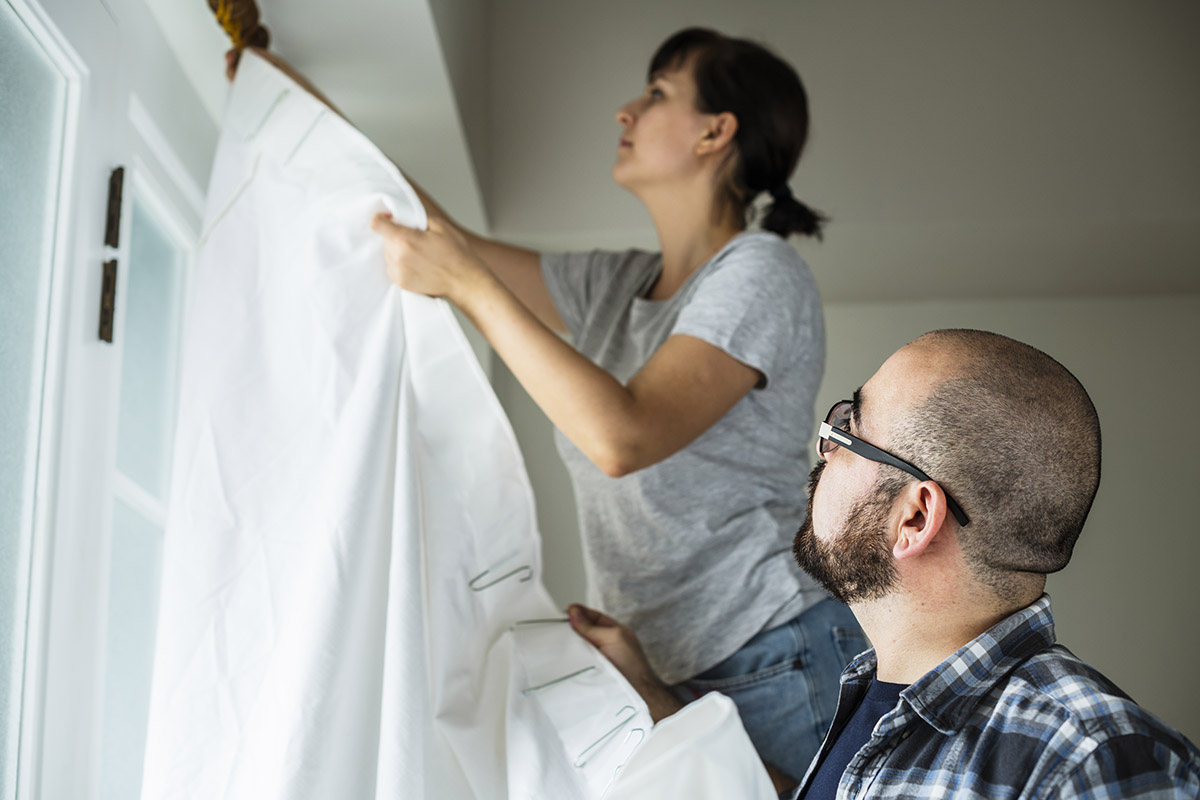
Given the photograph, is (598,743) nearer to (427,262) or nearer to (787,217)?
(427,262)

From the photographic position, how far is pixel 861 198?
7.25ft

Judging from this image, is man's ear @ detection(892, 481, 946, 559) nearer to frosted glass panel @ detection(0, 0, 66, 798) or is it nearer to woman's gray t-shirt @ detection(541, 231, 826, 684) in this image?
woman's gray t-shirt @ detection(541, 231, 826, 684)

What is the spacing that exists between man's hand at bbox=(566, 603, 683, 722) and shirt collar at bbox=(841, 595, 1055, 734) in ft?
1.40

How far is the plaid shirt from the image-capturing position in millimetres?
766

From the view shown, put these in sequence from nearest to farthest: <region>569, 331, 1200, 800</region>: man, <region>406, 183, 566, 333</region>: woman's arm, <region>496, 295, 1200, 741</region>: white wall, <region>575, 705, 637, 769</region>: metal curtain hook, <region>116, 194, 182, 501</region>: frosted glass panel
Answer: <region>569, 331, 1200, 800</region>: man < <region>575, 705, 637, 769</region>: metal curtain hook < <region>116, 194, 182, 501</region>: frosted glass panel < <region>406, 183, 566, 333</region>: woman's arm < <region>496, 295, 1200, 741</region>: white wall

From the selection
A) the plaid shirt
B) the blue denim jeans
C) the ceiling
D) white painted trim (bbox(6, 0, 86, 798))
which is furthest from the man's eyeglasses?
the ceiling

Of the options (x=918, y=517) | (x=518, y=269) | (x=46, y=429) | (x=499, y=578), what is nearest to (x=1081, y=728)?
(x=918, y=517)

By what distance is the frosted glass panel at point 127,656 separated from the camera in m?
1.32

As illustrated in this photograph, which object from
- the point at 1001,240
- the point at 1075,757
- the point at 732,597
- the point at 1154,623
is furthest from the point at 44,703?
the point at 1154,623

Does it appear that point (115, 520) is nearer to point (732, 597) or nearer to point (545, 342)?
point (545, 342)

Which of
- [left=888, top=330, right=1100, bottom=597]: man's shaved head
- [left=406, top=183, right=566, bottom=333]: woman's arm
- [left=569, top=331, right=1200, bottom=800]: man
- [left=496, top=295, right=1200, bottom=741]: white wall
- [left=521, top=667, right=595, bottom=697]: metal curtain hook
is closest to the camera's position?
[left=569, top=331, right=1200, bottom=800]: man

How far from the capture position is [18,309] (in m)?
1.05

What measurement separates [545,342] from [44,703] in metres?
0.62

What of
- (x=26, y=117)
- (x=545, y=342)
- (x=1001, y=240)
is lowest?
(x=545, y=342)
